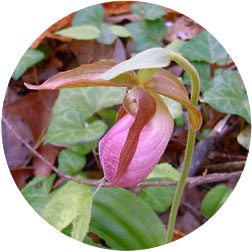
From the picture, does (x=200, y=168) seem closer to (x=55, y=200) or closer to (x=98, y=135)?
(x=98, y=135)

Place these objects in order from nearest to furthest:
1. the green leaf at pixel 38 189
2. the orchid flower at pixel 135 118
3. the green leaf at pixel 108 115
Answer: the orchid flower at pixel 135 118
the green leaf at pixel 38 189
the green leaf at pixel 108 115

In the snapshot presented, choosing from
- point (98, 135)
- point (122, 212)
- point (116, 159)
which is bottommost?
point (122, 212)

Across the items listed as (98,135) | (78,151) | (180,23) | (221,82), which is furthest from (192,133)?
(180,23)

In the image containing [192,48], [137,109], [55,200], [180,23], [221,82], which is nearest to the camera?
[137,109]

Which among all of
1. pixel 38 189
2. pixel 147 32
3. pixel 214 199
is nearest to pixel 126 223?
pixel 214 199

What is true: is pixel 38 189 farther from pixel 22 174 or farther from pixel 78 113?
pixel 78 113

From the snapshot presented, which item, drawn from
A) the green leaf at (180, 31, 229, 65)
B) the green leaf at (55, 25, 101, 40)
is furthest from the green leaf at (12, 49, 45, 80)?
the green leaf at (180, 31, 229, 65)

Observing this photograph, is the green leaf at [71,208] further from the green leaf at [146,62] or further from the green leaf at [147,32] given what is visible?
the green leaf at [147,32]

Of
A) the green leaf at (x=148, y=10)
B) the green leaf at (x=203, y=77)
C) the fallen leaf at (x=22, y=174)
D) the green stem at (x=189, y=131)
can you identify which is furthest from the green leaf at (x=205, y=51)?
the fallen leaf at (x=22, y=174)
